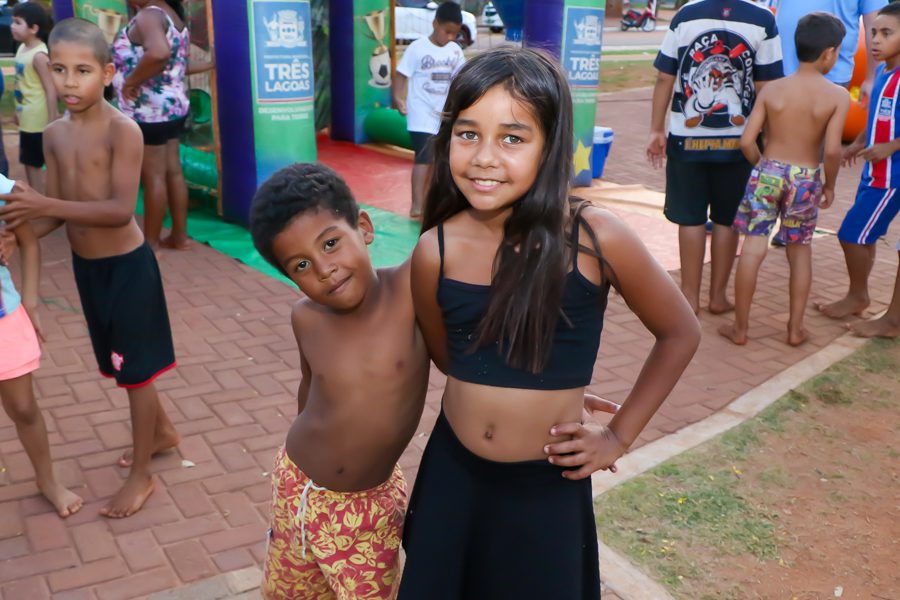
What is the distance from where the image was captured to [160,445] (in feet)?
12.0

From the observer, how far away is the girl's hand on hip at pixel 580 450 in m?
1.85

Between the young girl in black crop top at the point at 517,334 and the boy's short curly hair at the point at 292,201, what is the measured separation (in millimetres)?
218

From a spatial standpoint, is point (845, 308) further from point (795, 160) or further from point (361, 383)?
point (361, 383)

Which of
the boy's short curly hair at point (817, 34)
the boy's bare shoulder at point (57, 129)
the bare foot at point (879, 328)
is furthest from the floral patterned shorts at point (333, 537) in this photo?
the bare foot at point (879, 328)

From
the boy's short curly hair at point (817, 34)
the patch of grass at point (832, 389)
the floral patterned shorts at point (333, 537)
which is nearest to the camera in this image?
the floral patterned shorts at point (333, 537)

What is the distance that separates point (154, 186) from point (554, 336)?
4905 millimetres

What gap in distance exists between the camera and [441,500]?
1955mm

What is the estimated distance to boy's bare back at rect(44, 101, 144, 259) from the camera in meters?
3.17

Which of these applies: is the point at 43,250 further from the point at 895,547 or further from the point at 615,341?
the point at 895,547

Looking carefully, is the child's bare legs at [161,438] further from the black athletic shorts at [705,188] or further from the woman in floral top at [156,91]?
the black athletic shorts at [705,188]

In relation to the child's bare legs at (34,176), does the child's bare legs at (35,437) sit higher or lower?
lower

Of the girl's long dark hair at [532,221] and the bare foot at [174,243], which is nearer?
the girl's long dark hair at [532,221]

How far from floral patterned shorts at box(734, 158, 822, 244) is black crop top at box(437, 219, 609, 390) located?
11.6ft

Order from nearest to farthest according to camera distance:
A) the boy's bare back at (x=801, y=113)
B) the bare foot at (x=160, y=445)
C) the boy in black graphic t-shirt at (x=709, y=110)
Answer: the bare foot at (x=160, y=445) < the boy's bare back at (x=801, y=113) < the boy in black graphic t-shirt at (x=709, y=110)
